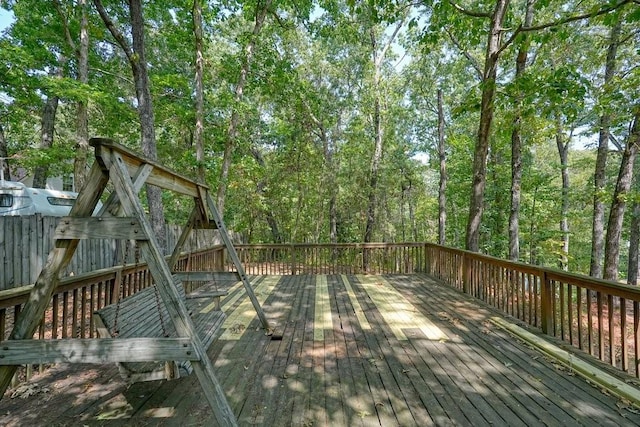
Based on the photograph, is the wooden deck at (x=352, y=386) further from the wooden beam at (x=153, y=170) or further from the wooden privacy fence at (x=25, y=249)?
the wooden privacy fence at (x=25, y=249)

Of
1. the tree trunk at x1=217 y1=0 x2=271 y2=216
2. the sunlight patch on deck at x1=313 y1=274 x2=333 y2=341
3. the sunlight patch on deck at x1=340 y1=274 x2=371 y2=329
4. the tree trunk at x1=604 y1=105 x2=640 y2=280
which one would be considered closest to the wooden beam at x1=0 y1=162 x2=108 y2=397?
the sunlight patch on deck at x1=313 y1=274 x2=333 y2=341

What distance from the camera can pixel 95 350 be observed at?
162 centimetres

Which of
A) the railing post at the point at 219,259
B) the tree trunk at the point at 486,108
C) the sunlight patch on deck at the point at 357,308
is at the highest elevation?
the tree trunk at the point at 486,108

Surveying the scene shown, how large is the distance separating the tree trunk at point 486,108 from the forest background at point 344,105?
3cm

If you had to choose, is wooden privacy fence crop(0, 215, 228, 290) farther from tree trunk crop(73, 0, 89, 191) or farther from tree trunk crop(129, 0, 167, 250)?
tree trunk crop(73, 0, 89, 191)

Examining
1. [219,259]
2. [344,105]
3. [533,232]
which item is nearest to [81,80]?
[219,259]

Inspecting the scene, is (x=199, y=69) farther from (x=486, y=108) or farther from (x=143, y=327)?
(x=143, y=327)

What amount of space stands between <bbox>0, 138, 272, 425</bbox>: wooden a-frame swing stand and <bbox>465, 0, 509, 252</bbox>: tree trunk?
517cm

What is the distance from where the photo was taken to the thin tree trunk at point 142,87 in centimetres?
515

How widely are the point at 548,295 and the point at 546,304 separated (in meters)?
0.11

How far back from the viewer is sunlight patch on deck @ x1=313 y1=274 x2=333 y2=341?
3.54 metres

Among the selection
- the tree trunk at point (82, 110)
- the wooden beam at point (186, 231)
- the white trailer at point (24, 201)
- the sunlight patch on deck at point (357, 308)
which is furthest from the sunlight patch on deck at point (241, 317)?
the white trailer at point (24, 201)

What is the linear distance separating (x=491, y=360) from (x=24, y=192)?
10.8 m

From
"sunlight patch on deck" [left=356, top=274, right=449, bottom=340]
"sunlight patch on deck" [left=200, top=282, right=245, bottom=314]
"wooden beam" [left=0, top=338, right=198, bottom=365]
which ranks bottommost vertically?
"sunlight patch on deck" [left=200, top=282, right=245, bottom=314]
